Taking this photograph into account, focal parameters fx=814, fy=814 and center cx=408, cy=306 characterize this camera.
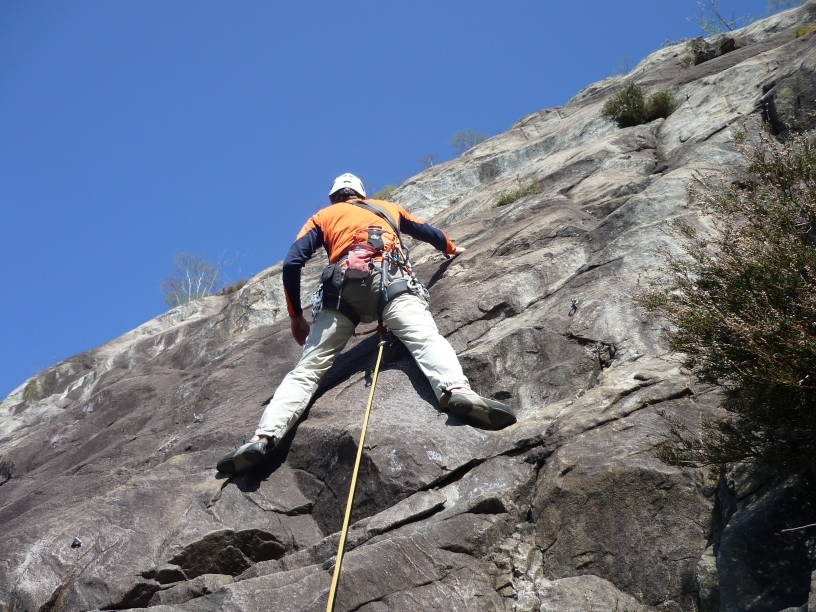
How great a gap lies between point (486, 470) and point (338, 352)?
2488 mm

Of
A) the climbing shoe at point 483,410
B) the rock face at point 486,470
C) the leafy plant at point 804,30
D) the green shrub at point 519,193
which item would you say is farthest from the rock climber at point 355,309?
the leafy plant at point 804,30

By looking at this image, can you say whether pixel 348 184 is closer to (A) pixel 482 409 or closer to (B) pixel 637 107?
(A) pixel 482 409

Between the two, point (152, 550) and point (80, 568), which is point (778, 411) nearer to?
point (152, 550)

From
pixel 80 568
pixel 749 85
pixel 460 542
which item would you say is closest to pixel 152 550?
pixel 80 568

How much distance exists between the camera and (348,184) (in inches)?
347

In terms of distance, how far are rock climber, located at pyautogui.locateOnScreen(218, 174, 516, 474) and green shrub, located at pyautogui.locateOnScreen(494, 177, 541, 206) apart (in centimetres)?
241

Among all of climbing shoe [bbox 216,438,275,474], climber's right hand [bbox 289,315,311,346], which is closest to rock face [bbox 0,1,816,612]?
climbing shoe [bbox 216,438,275,474]

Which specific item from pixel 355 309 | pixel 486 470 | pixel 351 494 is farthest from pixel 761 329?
pixel 355 309

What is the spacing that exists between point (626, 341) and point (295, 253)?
3.42 meters

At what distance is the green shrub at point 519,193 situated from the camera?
10.9m

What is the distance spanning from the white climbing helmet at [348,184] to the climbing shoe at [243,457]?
A: 314 cm

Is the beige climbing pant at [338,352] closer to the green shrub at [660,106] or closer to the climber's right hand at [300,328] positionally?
the climber's right hand at [300,328]

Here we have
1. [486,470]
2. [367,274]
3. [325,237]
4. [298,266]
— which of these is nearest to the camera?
[486,470]

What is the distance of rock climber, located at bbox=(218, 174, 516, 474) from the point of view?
6664 millimetres
